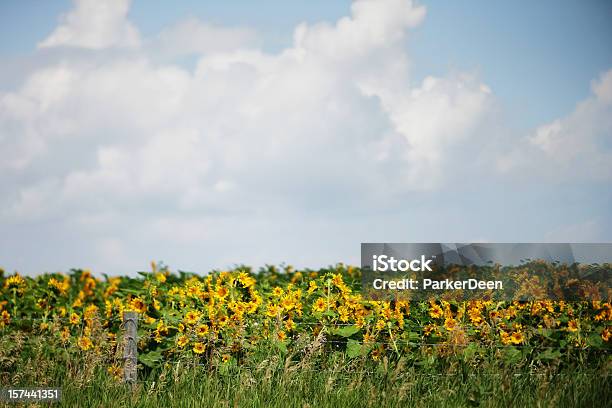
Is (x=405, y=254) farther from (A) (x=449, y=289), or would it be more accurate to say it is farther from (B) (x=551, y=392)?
(B) (x=551, y=392)

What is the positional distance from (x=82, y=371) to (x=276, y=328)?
2229mm

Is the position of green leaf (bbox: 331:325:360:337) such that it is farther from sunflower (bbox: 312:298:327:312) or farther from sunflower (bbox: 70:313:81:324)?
sunflower (bbox: 70:313:81:324)

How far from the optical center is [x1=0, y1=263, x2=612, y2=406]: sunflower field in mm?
7414

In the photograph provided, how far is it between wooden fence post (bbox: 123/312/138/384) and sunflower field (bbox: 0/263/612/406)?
16 centimetres

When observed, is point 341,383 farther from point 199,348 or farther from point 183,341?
point 183,341

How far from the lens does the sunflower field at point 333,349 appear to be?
7414mm

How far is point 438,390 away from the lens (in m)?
7.49

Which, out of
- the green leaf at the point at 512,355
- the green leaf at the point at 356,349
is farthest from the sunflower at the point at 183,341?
the green leaf at the point at 512,355

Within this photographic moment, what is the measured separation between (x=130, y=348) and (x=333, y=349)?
2.36 metres

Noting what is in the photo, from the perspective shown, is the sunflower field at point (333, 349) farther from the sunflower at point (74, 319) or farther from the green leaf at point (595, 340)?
the sunflower at point (74, 319)

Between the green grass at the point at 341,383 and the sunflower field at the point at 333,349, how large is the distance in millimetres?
18

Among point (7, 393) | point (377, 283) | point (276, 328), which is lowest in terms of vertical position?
point (7, 393)

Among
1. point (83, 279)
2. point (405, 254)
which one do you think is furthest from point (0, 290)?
point (405, 254)

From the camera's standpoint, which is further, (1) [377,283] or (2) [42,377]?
(1) [377,283]
